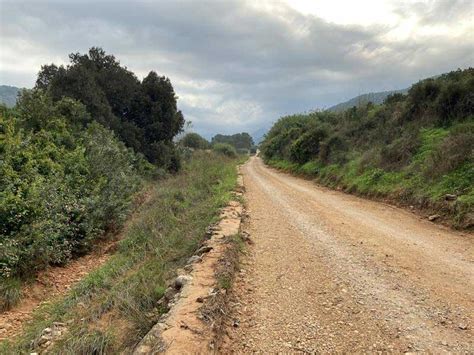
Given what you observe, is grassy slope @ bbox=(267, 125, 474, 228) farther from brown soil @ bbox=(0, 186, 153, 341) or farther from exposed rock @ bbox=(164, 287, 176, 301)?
brown soil @ bbox=(0, 186, 153, 341)

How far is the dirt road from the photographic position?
3857mm

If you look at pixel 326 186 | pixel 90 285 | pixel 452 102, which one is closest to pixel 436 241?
pixel 90 285

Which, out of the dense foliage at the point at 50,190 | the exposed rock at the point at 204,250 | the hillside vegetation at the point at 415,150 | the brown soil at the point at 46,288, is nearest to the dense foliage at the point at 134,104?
the dense foliage at the point at 50,190

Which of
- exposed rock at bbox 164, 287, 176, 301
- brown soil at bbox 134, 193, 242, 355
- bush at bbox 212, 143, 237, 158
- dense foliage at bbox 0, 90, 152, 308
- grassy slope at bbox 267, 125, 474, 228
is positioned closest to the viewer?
brown soil at bbox 134, 193, 242, 355

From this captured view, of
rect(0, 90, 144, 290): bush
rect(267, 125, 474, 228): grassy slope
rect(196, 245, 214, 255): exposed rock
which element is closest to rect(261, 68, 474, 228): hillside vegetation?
rect(267, 125, 474, 228): grassy slope

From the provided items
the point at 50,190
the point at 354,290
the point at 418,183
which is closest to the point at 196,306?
the point at 354,290

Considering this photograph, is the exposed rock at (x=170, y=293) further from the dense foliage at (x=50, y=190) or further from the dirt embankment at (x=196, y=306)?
the dense foliage at (x=50, y=190)

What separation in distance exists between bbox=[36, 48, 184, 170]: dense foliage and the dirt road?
61.7 ft

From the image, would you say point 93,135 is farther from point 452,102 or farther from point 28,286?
point 452,102

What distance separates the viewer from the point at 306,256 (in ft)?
21.9

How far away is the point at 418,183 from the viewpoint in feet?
40.5

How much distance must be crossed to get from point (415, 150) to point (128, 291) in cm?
1324

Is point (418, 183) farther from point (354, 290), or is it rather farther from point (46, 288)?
point (46, 288)

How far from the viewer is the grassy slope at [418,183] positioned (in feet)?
32.3
